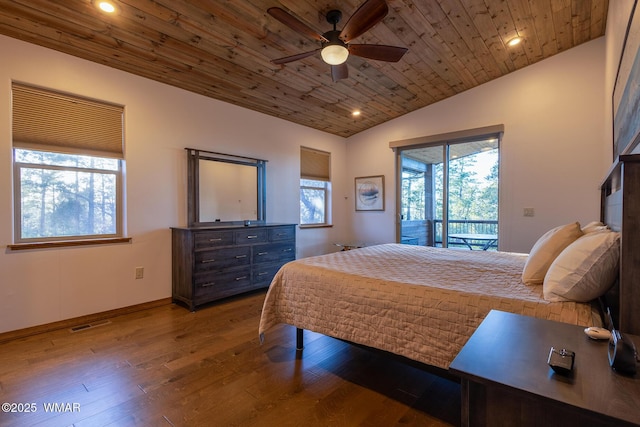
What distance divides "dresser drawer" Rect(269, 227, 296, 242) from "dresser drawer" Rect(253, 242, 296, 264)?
0.27ft

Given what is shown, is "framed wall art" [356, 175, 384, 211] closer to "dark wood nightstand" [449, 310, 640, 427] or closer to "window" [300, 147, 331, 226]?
"window" [300, 147, 331, 226]

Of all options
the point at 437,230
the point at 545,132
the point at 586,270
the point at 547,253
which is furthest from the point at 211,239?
the point at 545,132

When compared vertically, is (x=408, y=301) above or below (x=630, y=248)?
below

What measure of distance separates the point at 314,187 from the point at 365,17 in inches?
137

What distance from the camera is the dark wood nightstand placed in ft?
2.23

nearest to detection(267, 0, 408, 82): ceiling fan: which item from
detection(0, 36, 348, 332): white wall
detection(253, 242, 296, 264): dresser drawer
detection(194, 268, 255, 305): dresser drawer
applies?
detection(0, 36, 348, 332): white wall

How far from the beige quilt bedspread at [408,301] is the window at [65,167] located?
85.6 inches

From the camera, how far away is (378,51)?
2.57m

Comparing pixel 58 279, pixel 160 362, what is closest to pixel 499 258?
pixel 160 362

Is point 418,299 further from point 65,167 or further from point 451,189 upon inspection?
point 451,189

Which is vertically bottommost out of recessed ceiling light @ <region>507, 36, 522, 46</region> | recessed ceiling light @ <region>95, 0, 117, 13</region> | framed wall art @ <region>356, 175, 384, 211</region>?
framed wall art @ <region>356, 175, 384, 211</region>

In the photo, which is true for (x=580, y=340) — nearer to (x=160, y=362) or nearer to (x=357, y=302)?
(x=357, y=302)

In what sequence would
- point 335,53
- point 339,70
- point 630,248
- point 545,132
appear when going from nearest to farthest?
point 630,248
point 335,53
point 339,70
point 545,132

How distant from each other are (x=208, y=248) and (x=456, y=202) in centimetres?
357
